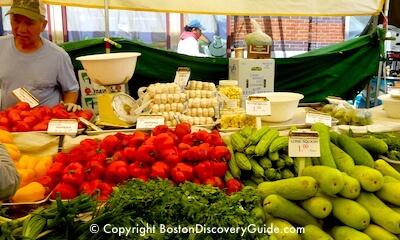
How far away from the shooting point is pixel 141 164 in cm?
187

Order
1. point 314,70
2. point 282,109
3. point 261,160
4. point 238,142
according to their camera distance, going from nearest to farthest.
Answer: point 261,160 < point 238,142 < point 282,109 < point 314,70

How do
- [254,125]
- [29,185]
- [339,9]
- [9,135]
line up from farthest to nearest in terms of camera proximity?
[339,9]
[254,125]
[9,135]
[29,185]

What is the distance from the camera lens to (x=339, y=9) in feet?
15.2

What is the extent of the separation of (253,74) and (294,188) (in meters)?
2.87

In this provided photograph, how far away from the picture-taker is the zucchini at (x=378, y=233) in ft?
4.92

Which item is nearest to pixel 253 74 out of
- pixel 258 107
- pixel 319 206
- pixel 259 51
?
pixel 259 51

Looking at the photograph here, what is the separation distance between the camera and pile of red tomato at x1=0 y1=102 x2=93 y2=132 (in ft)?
7.78

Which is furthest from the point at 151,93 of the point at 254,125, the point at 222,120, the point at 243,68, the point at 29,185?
the point at 243,68

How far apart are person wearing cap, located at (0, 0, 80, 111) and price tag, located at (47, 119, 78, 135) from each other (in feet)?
2.33

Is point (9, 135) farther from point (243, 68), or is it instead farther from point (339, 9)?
point (339, 9)

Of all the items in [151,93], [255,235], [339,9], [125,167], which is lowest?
[255,235]

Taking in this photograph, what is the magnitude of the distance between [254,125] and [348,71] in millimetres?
2976

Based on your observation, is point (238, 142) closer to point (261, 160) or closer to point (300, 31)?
point (261, 160)

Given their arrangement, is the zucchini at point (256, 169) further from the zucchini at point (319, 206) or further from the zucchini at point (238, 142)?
the zucchini at point (319, 206)
